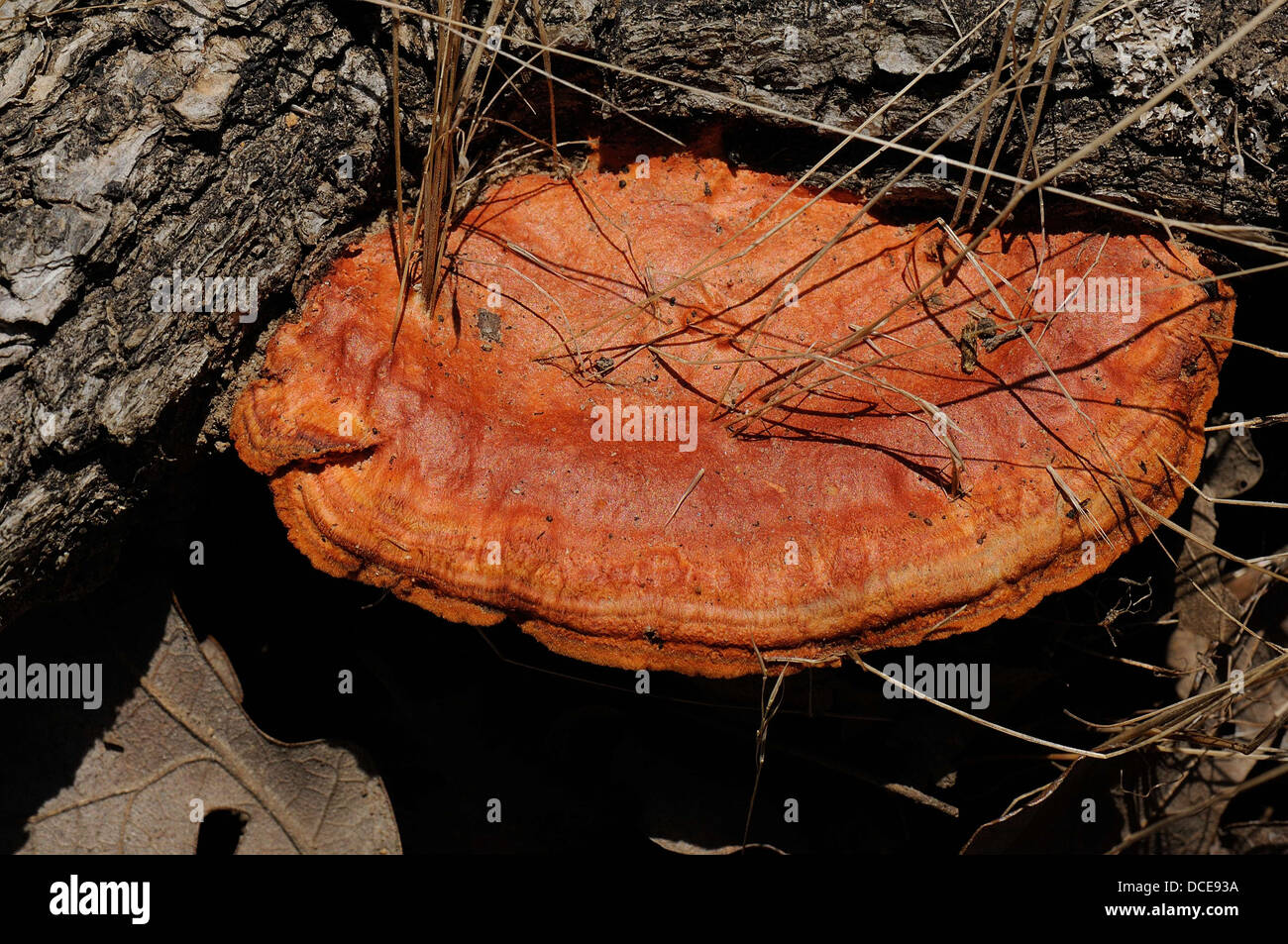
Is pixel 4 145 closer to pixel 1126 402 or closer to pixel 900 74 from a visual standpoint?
pixel 900 74

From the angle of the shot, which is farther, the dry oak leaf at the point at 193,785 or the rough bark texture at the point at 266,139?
the dry oak leaf at the point at 193,785

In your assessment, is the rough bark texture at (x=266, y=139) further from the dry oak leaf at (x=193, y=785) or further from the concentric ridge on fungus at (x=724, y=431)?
the dry oak leaf at (x=193, y=785)

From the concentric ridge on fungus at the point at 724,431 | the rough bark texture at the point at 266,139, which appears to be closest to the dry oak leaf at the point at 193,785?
the rough bark texture at the point at 266,139

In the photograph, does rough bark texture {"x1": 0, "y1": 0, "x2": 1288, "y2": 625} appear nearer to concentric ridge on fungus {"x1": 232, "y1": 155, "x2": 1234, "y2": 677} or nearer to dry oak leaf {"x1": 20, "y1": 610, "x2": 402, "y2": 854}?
concentric ridge on fungus {"x1": 232, "y1": 155, "x2": 1234, "y2": 677}

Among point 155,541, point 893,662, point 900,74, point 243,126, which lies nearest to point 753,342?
point 900,74

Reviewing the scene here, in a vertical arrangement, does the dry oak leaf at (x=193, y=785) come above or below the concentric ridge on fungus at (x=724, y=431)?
below
